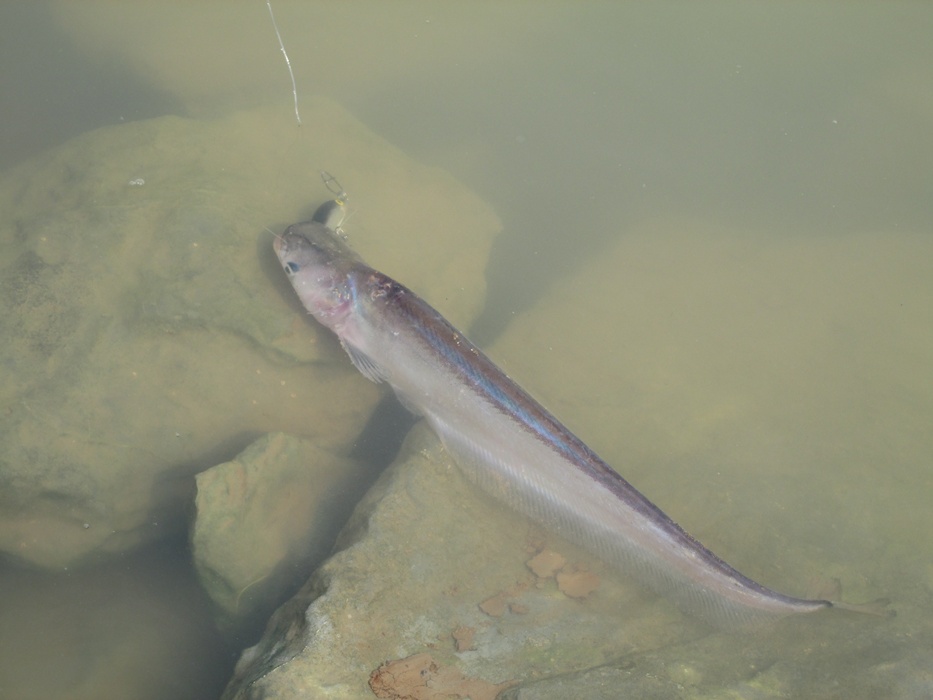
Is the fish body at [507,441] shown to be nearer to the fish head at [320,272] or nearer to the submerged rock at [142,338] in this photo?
the fish head at [320,272]

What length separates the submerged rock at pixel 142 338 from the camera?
3.45 meters

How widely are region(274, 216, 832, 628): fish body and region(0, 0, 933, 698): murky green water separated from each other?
0.72 m

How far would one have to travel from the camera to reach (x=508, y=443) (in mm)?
3078

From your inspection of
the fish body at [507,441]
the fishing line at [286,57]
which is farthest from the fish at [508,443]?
the fishing line at [286,57]

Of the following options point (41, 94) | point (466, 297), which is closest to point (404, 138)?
point (466, 297)

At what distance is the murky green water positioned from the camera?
11.6 feet

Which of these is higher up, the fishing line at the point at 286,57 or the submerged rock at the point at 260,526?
the fishing line at the point at 286,57

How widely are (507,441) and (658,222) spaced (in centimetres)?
474

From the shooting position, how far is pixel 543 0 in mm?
10422

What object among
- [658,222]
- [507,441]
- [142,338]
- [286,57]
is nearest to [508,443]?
[507,441]

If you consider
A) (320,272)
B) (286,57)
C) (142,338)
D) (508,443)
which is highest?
(286,57)

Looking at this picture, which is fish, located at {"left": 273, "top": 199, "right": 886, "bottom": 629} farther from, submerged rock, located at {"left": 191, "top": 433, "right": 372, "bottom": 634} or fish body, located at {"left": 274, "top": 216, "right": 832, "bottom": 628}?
submerged rock, located at {"left": 191, "top": 433, "right": 372, "bottom": 634}

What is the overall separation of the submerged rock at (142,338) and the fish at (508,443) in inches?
21.4

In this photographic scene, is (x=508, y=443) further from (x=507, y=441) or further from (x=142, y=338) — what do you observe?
(x=142, y=338)
